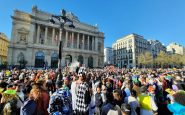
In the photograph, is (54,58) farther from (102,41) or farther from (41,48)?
(102,41)

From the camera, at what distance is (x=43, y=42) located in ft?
162

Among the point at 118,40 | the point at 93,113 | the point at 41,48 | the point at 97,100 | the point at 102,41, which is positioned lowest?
the point at 93,113

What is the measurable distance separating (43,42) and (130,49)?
52.8 m

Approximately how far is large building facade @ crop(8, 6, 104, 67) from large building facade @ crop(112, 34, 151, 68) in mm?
30483

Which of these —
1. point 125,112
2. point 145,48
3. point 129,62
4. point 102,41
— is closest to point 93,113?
point 125,112

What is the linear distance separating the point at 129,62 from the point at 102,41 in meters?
28.8

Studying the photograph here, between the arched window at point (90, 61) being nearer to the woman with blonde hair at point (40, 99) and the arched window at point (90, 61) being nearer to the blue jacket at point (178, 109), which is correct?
the woman with blonde hair at point (40, 99)

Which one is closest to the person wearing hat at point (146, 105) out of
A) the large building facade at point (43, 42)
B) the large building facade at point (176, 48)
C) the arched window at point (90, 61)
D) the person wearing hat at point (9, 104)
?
the person wearing hat at point (9, 104)

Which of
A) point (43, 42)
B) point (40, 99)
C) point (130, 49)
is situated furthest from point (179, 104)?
point (130, 49)

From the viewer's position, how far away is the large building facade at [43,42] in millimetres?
43719

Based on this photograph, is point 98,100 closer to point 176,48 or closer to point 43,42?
point 43,42

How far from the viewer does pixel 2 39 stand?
221ft

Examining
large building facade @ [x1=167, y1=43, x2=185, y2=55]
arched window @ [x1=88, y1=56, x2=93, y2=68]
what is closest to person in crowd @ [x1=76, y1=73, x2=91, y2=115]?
arched window @ [x1=88, y1=56, x2=93, y2=68]

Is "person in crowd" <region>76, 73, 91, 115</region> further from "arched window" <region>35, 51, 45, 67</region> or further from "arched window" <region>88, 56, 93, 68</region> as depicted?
"arched window" <region>88, 56, 93, 68</region>
